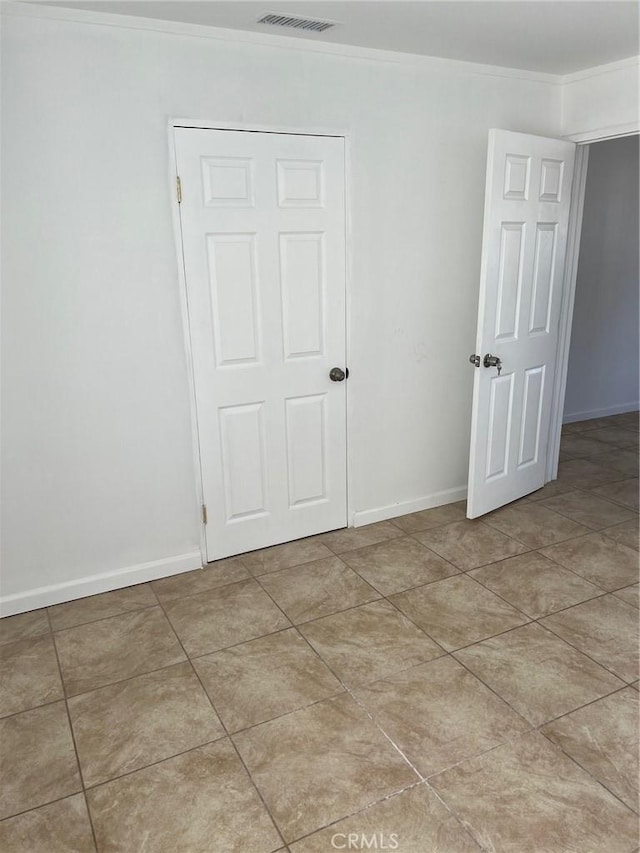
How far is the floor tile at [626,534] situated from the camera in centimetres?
334

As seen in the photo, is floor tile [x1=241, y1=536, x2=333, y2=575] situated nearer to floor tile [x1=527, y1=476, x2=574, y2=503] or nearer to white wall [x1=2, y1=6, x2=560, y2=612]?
white wall [x1=2, y1=6, x2=560, y2=612]

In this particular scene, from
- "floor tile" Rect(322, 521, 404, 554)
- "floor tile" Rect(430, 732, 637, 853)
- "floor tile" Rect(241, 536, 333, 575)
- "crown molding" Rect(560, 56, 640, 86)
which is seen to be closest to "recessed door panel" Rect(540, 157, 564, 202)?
"crown molding" Rect(560, 56, 640, 86)

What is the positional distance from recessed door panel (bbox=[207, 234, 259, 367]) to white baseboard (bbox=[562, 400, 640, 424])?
3.50 meters

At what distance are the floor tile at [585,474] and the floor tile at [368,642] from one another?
1.99 metres

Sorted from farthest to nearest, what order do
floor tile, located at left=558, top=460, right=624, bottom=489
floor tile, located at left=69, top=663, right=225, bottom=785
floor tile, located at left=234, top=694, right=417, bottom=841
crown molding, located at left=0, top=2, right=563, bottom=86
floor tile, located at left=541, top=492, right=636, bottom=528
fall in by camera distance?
floor tile, located at left=558, top=460, right=624, bottom=489 < floor tile, located at left=541, top=492, right=636, bottom=528 < crown molding, located at left=0, top=2, right=563, bottom=86 < floor tile, located at left=69, top=663, right=225, bottom=785 < floor tile, located at left=234, top=694, right=417, bottom=841

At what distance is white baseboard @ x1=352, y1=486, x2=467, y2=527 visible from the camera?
3588 mm

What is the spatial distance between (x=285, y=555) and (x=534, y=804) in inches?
67.0

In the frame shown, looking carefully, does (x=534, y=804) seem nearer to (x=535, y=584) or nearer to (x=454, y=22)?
(x=535, y=584)

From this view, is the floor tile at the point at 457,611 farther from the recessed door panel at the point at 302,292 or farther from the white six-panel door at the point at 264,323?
the recessed door panel at the point at 302,292

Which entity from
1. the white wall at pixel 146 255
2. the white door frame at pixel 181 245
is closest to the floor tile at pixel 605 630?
the white wall at pixel 146 255

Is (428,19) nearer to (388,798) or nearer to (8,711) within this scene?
(388,798)

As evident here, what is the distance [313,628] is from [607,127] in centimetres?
295

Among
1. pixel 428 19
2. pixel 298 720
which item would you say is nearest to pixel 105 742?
pixel 298 720

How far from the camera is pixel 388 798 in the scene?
6.04 ft
